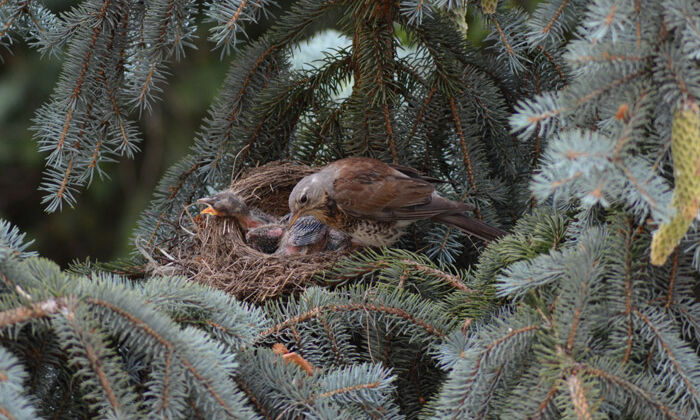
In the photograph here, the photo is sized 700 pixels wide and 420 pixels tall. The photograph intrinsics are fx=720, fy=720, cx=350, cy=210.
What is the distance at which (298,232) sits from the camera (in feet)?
9.89

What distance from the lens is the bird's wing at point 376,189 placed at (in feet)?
8.73

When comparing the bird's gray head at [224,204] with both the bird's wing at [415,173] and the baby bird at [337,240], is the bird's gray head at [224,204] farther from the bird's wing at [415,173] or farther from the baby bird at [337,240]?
the bird's wing at [415,173]

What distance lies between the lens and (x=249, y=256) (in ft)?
9.40

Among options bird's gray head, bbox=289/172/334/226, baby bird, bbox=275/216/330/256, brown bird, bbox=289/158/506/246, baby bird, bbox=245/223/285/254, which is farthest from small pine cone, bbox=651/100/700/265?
baby bird, bbox=245/223/285/254

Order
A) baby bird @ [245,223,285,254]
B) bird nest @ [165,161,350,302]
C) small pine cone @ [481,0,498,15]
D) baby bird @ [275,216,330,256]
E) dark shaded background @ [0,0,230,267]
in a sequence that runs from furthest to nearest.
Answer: dark shaded background @ [0,0,230,267], baby bird @ [245,223,285,254], baby bird @ [275,216,330,256], bird nest @ [165,161,350,302], small pine cone @ [481,0,498,15]

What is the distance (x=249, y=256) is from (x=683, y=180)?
6.38 ft

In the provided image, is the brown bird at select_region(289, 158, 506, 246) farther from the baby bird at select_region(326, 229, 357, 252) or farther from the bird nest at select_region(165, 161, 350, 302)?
the bird nest at select_region(165, 161, 350, 302)

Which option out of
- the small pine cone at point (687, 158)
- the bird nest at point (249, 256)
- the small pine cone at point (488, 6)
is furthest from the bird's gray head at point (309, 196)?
the small pine cone at point (687, 158)

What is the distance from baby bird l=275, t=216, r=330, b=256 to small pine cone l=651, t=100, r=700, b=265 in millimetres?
1858

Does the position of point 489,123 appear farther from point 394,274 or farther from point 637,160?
point 637,160

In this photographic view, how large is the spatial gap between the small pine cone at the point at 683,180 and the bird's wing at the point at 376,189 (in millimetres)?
1468

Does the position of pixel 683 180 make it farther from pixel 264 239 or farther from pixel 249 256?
pixel 264 239

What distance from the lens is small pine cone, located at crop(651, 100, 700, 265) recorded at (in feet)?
3.84

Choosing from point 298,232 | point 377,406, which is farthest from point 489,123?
point 377,406
